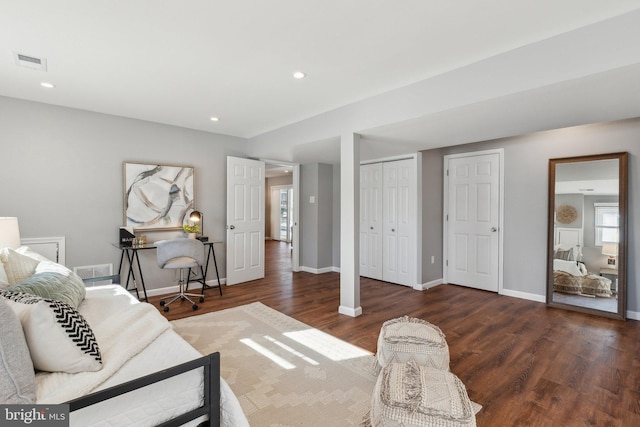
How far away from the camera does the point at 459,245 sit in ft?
15.8

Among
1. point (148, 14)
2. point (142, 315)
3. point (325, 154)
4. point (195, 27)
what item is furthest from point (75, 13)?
point (325, 154)

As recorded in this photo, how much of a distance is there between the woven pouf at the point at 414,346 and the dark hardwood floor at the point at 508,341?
0.37 m

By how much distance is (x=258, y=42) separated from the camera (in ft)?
7.17

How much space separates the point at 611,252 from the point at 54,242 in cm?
631


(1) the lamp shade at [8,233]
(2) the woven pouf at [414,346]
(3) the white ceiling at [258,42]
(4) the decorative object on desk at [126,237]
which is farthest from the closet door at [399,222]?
(1) the lamp shade at [8,233]

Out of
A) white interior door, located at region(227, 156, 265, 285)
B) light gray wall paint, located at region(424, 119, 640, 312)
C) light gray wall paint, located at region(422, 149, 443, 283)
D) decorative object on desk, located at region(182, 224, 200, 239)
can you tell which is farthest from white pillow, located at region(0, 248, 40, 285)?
light gray wall paint, located at region(424, 119, 640, 312)

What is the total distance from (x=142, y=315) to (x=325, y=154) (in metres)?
3.53

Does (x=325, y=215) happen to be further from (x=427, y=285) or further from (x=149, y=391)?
(x=149, y=391)

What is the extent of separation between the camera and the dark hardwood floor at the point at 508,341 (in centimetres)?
191

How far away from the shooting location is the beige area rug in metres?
1.84

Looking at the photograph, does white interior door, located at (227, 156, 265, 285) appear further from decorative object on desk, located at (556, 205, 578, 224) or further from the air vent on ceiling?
decorative object on desk, located at (556, 205, 578, 224)

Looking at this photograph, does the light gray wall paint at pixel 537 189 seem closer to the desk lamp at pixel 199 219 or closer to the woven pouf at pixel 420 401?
the woven pouf at pixel 420 401

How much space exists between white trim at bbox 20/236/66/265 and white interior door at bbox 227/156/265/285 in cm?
195

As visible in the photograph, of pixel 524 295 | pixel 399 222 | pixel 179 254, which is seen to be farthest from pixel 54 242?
pixel 524 295
